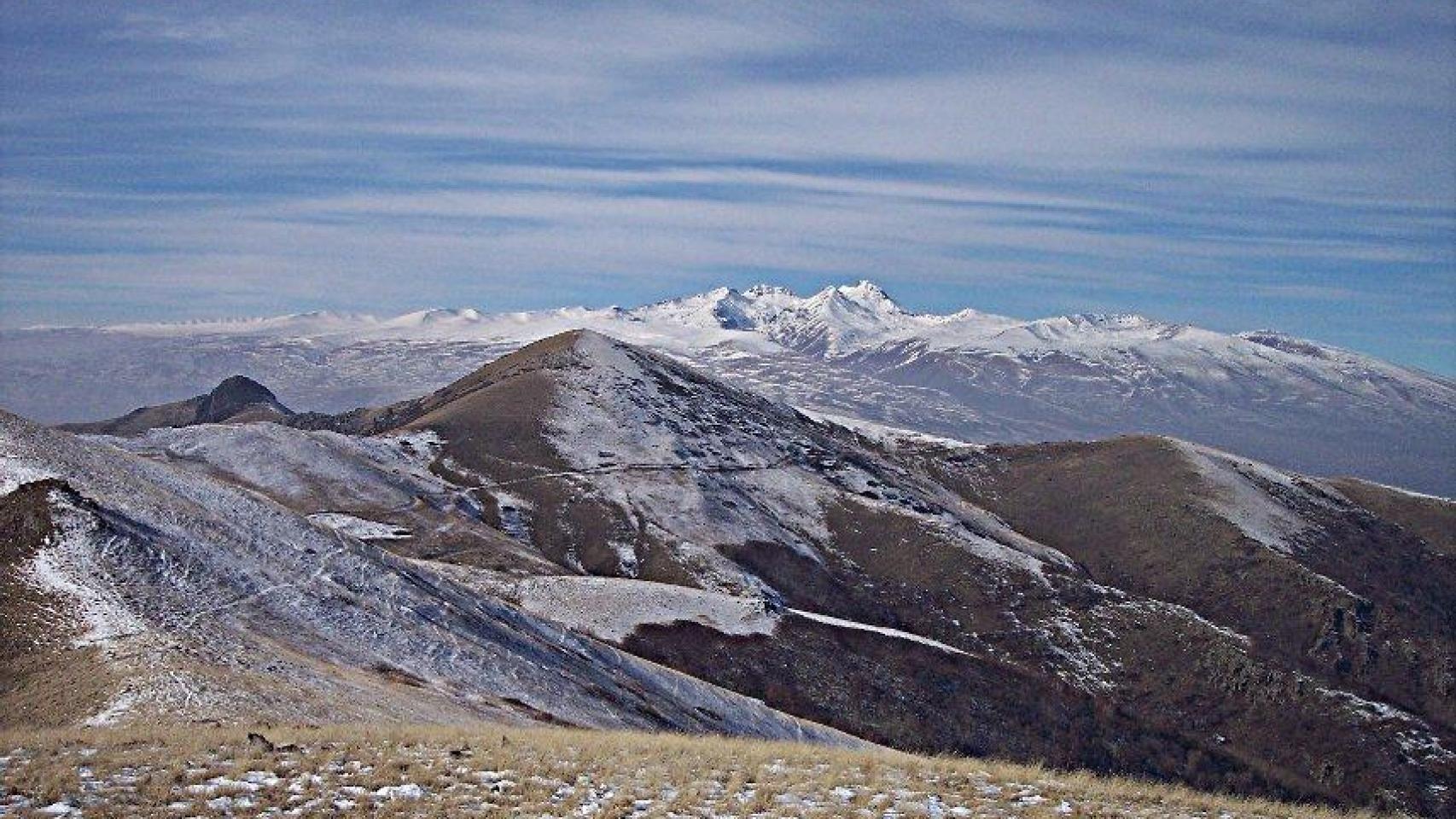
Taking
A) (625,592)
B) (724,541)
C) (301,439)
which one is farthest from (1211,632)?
(301,439)

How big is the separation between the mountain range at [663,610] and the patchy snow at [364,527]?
0.50 m

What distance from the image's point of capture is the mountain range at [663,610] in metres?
47.1

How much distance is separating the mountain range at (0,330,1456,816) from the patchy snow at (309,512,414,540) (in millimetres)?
502

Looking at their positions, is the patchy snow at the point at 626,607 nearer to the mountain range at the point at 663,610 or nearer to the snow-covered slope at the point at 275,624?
the mountain range at the point at 663,610

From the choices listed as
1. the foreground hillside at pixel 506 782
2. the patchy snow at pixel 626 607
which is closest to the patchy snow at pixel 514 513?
the patchy snow at pixel 626 607

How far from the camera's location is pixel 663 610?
334 feet

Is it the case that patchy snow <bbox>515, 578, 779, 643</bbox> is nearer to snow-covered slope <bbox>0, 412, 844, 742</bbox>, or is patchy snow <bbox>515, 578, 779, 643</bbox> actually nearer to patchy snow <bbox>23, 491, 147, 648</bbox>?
snow-covered slope <bbox>0, 412, 844, 742</bbox>

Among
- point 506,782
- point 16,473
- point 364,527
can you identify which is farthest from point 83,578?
point 364,527

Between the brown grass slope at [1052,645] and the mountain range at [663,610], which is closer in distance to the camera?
the mountain range at [663,610]

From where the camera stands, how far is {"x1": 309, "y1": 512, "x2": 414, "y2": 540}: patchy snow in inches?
4712

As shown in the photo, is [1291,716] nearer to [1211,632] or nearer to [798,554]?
[1211,632]

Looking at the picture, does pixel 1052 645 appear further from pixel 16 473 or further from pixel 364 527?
pixel 16 473

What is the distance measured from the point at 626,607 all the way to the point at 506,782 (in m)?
77.1

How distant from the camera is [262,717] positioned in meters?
35.8
